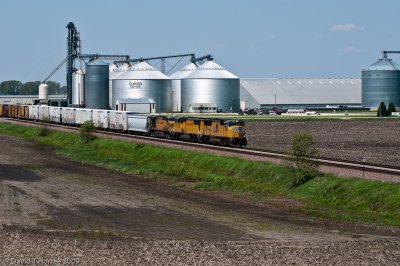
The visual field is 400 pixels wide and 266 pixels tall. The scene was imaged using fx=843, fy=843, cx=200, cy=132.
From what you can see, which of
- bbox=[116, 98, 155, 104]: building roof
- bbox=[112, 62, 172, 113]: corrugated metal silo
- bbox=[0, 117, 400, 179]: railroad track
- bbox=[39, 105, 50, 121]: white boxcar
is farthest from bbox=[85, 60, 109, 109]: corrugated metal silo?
bbox=[0, 117, 400, 179]: railroad track

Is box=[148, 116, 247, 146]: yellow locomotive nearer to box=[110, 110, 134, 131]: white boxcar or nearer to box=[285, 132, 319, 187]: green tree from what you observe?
box=[110, 110, 134, 131]: white boxcar

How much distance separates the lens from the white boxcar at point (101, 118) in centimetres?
9494

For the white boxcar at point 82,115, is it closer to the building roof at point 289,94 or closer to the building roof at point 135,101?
the building roof at point 135,101

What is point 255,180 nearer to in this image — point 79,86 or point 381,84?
point 79,86

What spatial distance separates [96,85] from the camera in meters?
165

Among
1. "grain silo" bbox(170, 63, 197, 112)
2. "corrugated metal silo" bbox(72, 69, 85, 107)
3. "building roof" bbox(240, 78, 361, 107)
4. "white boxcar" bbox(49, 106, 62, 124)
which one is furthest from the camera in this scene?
"building roof" bbox(240, 78, 361, 107)

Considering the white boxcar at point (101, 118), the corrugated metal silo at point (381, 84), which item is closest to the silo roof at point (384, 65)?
the corrugated metal silo at point (381, 84)

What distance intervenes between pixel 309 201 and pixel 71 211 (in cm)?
1205

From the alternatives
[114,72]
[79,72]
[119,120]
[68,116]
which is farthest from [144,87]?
[119,120]

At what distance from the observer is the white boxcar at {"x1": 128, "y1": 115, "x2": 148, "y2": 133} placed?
272ft

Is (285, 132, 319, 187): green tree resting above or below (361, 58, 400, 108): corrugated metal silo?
below

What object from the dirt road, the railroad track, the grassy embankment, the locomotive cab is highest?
the locomotive cab

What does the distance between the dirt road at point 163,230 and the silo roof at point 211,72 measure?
11614cm

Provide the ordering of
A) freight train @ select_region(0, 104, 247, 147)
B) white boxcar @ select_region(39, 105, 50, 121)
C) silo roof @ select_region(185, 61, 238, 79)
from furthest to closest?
1. silo roof @ select_region(185, 61, 238, 79)
2. white boxcar @ select_region(39, 105, 50, 121)
3. freight train @ select_region(0, 104, 247, 147)
